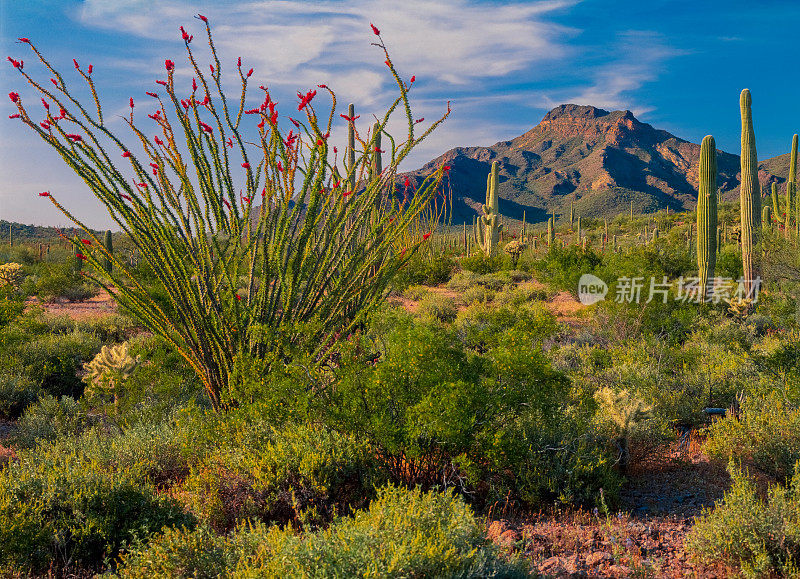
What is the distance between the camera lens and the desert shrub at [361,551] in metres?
2.55

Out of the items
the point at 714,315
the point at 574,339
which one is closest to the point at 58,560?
the point at 574,339

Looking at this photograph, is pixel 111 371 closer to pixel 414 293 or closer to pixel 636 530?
pixel 636 530

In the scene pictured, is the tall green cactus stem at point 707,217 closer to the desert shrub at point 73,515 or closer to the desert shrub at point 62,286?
the desert shrub at point 73,515

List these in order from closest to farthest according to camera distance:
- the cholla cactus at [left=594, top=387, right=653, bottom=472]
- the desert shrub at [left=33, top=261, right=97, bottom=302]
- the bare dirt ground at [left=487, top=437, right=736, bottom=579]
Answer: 1. the bare dirt ground at [left=487, top=437, right=736, bottom=579]
2. the cholla cactus at [left=594, top=387, right=653, bottom=472]
3. the desert shrub at [left=33, top=261, right=97, bottom=302]

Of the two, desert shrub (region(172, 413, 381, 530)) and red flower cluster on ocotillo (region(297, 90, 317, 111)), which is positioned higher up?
red flower cluster on ocotillo (region(297, 90, 317, 111))

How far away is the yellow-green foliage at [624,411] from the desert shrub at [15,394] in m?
7.15

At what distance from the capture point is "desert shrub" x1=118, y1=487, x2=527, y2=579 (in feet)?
8.38

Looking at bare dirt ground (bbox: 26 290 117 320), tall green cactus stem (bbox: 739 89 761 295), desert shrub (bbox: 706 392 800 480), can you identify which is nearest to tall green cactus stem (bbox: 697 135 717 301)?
tall green cactus stem (bbox: 739 89 761 295)

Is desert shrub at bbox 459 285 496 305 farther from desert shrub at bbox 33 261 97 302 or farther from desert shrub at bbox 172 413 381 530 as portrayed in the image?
desert shrub at bbox 33 261 97 302

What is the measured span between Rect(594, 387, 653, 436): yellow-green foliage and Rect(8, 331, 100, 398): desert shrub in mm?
7388

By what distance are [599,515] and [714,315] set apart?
31.7 feet

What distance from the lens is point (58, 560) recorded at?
11.4ft

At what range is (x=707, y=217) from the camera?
565 inches

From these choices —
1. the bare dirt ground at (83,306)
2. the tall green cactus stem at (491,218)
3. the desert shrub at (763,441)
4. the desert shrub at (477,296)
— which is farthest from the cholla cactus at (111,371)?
the tall green cactus stem at (491,218)
